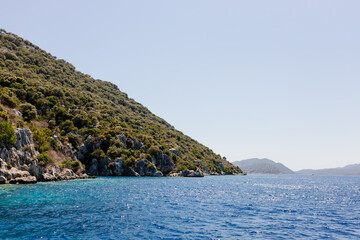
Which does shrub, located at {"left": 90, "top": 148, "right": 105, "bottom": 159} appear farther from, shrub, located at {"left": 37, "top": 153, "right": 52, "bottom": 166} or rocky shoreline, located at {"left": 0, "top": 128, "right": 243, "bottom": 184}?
shrub, located at {"left": 37, "top": 153, "right": 52, "bottom": 166}

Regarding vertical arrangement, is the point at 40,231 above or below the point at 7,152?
below

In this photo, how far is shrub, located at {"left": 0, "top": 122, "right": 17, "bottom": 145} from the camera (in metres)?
57.7

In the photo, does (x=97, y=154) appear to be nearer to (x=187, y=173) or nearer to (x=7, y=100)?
(x=7, y=100)

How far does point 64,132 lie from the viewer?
341 feet

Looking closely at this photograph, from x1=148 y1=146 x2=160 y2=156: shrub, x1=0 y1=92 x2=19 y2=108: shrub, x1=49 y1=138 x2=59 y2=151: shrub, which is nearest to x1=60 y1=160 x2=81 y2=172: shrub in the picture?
x1=49 y1=138 x2=59 y2=151: shrub

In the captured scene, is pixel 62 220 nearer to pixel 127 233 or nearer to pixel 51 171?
pixel 127 233

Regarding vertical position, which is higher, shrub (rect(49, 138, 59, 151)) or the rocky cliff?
shrub (rect(49, 138, 59, 151))

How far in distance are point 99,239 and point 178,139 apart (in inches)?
6975

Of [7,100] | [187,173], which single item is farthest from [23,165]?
[187,173]

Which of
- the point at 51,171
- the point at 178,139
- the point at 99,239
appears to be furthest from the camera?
the point at 178,139

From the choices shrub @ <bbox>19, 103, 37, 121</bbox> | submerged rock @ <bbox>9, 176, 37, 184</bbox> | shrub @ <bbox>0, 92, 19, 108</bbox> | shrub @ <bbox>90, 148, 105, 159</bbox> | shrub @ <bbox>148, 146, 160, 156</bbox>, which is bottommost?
submerged rock @ <bbox>9, 176, 37, 184</bbox>

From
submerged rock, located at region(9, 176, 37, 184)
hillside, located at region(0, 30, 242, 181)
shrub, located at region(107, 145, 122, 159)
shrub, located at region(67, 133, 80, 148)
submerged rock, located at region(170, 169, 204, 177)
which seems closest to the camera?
submerged rock, located at region(9, 176, 37, 184)

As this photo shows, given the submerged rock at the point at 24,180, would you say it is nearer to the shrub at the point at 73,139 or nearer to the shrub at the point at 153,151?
the shrub at the point at 73,139

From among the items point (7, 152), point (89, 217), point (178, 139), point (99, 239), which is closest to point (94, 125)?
point (7, 152)
